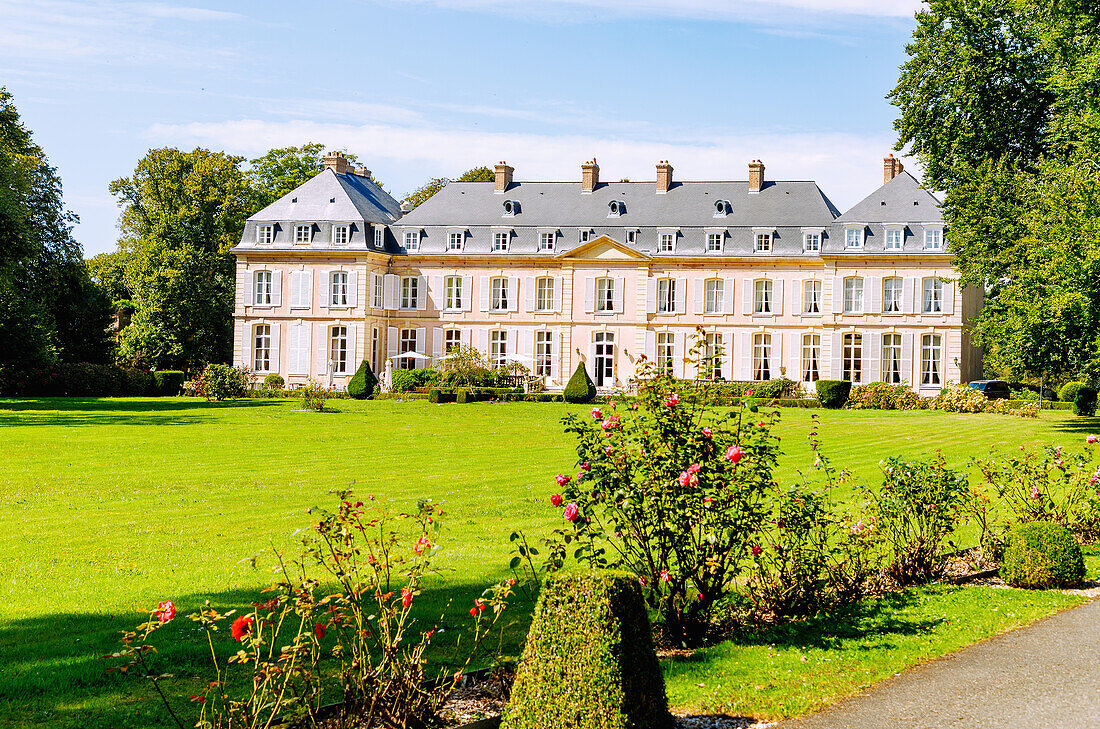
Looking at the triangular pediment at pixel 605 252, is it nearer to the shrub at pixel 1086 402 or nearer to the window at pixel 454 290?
the window at pixel 454 290

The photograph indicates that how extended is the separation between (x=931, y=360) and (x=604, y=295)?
1320 centimetres

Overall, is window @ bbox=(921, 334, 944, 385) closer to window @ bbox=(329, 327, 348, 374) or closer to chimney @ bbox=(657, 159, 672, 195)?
chimney @ bbox=(657, 159, 672, 195)

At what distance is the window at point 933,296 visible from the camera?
37375mm

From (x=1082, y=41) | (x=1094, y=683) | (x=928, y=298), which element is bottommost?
(x=1094, y=683)

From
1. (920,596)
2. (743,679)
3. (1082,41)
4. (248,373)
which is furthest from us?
(248,373)

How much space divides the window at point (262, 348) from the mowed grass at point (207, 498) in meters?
13.8

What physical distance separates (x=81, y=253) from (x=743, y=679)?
43772 millimetres

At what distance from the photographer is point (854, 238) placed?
38.4 m

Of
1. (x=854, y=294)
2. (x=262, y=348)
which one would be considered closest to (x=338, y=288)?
(x=262, y=348)

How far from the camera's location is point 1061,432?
23.5 meters

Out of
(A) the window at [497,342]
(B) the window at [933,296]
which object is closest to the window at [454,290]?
(A) the window at [497,342]

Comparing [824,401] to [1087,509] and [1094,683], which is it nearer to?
[1087,509]

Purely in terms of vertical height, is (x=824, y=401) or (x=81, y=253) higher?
(x=81, y=253)

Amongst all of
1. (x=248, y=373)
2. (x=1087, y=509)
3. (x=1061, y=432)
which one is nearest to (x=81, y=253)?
(x=248, y=373)
